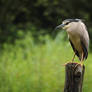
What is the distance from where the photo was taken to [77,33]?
4.25 metres

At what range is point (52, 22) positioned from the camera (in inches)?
576

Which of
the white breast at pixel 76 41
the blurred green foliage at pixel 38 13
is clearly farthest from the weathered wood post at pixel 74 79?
the blurred green foliage at pixel 38 13

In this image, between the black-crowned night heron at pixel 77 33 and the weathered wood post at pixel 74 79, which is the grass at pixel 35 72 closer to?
the black-crowned night heron at pixel 77 33

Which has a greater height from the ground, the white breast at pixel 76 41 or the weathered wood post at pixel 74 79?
the white breast at pixel 76 41

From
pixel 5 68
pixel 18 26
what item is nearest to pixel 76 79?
pixel 5 68

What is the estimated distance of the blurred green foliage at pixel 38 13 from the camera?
13117 millimetres

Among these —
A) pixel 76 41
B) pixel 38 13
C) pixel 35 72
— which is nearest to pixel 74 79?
pixel 76 41

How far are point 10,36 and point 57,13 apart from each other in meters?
2.59

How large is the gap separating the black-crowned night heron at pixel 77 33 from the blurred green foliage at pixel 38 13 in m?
8.43

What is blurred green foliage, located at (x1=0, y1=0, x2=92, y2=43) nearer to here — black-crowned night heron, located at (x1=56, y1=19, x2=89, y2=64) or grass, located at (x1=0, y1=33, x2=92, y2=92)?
grass, located at (x1=0, y1=33, x2=92, y2=92)

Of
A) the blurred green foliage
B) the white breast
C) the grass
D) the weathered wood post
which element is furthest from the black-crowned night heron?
the blurred green foliage

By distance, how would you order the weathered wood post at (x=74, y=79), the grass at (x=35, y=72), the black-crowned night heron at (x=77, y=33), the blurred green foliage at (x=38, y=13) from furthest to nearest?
the blurred green foliage at (x=38, y=13) < the grass at (x=35, y=72) < the black-crowned night heron at (x=77, y=33) < the weathered wood post at (x=74, y=79)

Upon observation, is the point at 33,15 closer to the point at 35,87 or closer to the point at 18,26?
the point at 18,26

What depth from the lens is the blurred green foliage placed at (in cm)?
1312
